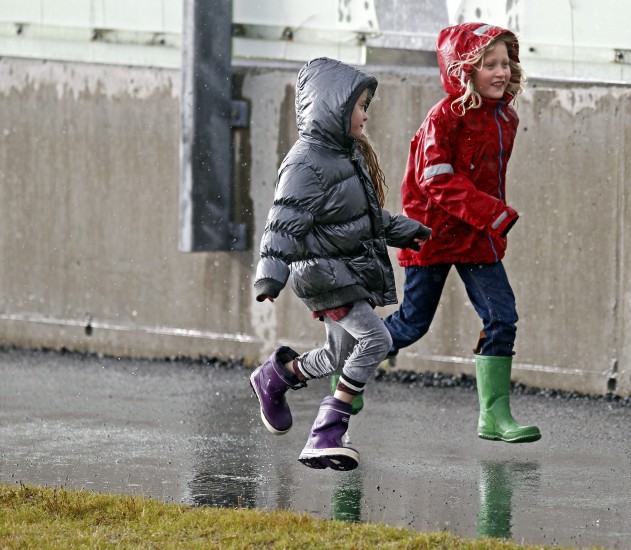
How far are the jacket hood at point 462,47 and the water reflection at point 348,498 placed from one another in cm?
179

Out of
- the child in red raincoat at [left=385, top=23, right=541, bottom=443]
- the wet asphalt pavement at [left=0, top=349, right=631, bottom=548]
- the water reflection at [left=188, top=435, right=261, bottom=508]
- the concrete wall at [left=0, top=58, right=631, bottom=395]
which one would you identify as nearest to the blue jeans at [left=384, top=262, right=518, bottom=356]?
the child in red raincoat at [left=385, top=23, right=541, bottom=443]

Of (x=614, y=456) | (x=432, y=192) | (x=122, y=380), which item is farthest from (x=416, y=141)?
(x=122, y=380)

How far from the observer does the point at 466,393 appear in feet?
26.8

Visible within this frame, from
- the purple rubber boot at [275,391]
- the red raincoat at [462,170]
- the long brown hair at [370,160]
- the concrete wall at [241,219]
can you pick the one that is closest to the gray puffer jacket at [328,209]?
the long brown hair at [370,160]

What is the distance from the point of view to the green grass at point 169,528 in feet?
15.6

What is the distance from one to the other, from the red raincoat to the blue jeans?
75 mm

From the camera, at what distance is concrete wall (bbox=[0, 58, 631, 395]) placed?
791 centimetres

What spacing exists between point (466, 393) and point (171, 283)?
2.16 meters

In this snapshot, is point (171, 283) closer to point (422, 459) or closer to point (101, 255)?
point (101, 255)

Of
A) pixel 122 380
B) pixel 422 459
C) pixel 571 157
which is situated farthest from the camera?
pixel 122 380

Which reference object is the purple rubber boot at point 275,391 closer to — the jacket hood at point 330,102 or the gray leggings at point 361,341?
the gray leggings at point 361,341

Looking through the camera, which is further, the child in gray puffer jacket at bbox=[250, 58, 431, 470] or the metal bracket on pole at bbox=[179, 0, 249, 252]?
the metal bracket on pole at bbox=[179, 0, 249, 252]

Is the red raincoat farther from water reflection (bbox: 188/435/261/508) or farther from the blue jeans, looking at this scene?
water reflection (bbox: 188/435/261/508)

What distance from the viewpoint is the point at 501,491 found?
5707mm
